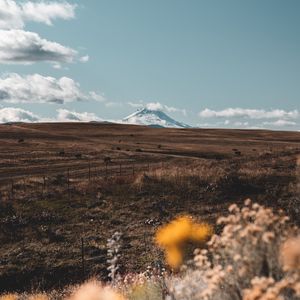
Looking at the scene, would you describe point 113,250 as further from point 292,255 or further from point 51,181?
point 51,181

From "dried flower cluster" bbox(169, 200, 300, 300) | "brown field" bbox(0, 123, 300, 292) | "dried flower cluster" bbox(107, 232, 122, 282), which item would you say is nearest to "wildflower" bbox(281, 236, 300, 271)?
"dried flower cluster" bbox(169, 200, 300, 300)

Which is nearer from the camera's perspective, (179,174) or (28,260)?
(28,260)

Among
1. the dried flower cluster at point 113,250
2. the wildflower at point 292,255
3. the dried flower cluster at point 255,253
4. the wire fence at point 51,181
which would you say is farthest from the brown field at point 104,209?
the wildflower at point 292,255

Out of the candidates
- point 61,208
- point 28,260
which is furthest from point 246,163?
point 28,260

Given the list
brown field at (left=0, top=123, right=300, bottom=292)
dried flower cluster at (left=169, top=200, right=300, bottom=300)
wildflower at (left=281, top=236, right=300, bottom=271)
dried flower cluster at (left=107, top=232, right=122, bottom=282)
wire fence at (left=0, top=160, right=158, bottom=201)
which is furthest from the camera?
wire fence at (left=0, top=160, right=158, bottom=201)

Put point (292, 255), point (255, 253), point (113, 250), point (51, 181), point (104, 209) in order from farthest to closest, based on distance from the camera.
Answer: point (51, 181)
point (104, 209)
point (113, 250)
point (255, 253)
point (292, 255)

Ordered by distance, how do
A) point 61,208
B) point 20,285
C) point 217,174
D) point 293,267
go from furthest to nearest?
point 217,174 < point 61,208 < point 20,285 < point 293,267

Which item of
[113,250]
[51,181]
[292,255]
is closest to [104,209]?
[51,181]

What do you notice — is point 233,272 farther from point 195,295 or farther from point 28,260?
point 28,260

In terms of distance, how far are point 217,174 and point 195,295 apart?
24.9 meters

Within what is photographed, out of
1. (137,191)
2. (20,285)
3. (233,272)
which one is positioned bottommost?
(20,285)

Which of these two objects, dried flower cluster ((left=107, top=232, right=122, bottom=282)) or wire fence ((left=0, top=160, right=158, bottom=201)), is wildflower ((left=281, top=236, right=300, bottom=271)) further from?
wire fence ((left=0, top=160, right=158, bottom=201))

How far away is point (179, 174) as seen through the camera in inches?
1204

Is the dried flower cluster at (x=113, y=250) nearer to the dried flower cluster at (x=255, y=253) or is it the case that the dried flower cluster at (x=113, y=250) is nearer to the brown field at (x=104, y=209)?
the dried flower cluster at (x=255, y=253)
